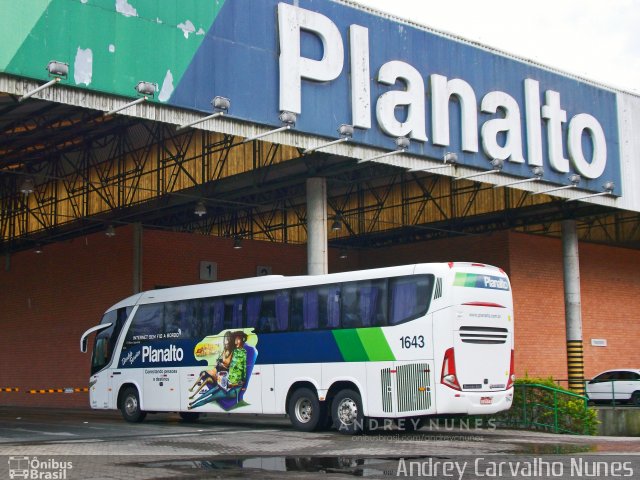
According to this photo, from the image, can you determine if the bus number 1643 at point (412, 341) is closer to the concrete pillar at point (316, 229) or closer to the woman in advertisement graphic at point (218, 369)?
the woman in advertisement graphic at point (218, 369)

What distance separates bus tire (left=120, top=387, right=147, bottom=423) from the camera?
2475 centimetres

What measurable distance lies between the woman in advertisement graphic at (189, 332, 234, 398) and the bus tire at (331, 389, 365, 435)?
3.41m

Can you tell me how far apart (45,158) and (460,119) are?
14.7m

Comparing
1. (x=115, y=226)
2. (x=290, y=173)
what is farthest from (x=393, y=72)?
(x=115, y=226)

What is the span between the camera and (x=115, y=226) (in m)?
35.7

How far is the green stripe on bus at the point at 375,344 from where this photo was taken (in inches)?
755

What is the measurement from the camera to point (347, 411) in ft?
65.1

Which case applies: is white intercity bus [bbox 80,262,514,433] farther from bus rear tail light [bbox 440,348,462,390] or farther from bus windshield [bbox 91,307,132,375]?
bus windshield [bbox 91,307,132,375]

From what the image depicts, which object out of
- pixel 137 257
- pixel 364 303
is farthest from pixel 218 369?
pixel 137 257

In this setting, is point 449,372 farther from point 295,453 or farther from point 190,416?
point 190,416

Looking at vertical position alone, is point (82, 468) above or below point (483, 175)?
below

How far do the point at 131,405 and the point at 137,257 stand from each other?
32.3 feet

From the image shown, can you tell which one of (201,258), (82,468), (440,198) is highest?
(440,198)

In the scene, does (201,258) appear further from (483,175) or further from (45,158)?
(483,175)
